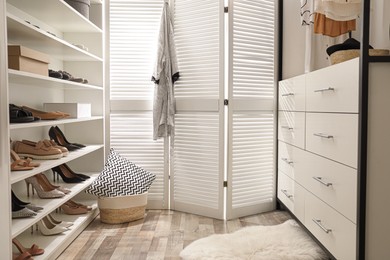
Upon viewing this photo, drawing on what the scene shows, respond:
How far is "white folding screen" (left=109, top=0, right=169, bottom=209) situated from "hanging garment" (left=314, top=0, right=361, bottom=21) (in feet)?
4.76

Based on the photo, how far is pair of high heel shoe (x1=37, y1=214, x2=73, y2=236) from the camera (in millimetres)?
2477

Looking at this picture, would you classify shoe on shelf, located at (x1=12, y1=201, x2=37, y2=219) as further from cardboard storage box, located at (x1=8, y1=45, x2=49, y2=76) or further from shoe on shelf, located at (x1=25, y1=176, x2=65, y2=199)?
cardboard storage box, located at (x1=8, y1=45, x2=49, y2=76)

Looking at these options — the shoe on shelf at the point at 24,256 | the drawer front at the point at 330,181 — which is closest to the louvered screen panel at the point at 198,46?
the drawer front at the point at 330,181

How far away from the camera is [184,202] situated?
3.46 metres

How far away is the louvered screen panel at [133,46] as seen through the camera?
346 centimetres

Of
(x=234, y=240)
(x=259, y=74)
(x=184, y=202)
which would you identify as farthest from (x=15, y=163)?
(x=259, y=74)

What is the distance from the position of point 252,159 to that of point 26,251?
1.91 metres

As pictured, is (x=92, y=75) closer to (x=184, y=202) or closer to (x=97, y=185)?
(x=97, y=185)

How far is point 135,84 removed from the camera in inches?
138

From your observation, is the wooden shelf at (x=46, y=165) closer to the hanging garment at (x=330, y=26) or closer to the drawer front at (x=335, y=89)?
the drawer front at (x=335, y=89)

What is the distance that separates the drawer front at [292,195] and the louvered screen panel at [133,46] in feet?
4.36

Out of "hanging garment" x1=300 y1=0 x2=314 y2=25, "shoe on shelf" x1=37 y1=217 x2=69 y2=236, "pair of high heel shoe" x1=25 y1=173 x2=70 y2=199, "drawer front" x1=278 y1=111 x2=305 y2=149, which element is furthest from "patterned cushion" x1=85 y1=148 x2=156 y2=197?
"hanging garment" x1=300 y1=0 x2=314 y2=25

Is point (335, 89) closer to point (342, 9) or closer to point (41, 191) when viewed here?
point (342, 9)

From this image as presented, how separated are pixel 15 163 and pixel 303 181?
175 cm
